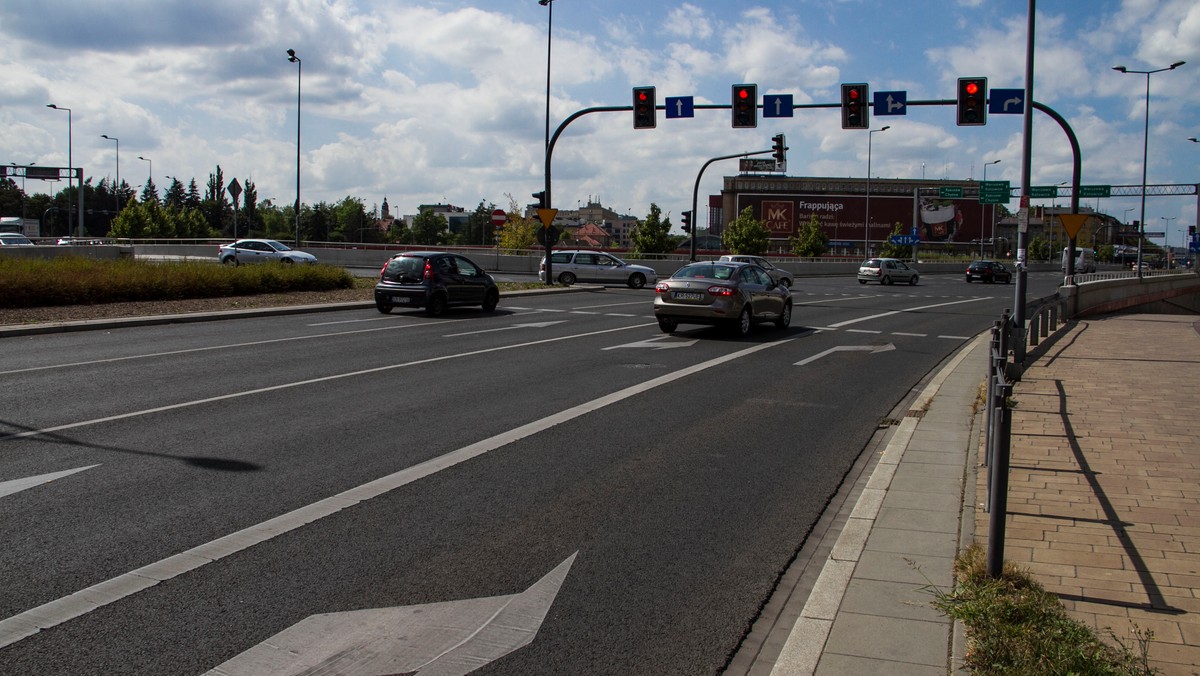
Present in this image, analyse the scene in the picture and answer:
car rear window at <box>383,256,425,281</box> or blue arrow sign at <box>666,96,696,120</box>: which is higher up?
blue arrow sign at <box>666,96,696,120</box>

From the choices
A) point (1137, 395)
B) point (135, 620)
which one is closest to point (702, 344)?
point (1137, 395)

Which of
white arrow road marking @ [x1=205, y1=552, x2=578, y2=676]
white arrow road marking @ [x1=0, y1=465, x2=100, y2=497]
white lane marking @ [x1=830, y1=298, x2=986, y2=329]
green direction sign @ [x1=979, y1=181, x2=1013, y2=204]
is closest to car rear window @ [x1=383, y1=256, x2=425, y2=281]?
white lane marking @ [x1=830, y1=298, x2=986, y2=329]

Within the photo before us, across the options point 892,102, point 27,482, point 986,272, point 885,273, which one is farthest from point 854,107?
point 986,272

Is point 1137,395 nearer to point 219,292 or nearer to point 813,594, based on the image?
point 813,594

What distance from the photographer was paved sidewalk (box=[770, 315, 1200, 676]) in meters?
4.16

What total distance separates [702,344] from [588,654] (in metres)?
12.9

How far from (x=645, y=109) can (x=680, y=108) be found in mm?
1029

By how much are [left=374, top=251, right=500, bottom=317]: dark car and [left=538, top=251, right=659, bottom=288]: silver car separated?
15094 mm

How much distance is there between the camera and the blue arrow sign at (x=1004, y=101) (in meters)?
24.2

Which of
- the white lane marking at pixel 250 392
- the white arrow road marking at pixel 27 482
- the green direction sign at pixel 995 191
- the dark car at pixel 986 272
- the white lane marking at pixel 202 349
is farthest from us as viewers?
the green direction sign at pixel 995 191

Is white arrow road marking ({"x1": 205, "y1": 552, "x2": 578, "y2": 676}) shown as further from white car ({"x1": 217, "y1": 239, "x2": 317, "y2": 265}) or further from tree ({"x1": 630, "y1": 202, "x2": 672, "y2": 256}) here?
tree ({"x1": 630, "y1": 202, "x2": 672, "y2": 256})

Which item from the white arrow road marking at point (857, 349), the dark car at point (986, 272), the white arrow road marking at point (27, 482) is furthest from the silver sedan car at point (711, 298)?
the dark car at point (986, 272)

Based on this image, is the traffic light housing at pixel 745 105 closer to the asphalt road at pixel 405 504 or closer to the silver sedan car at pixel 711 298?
the silver sedan car at pixel 711 298

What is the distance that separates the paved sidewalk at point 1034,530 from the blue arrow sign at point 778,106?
54.3ft
